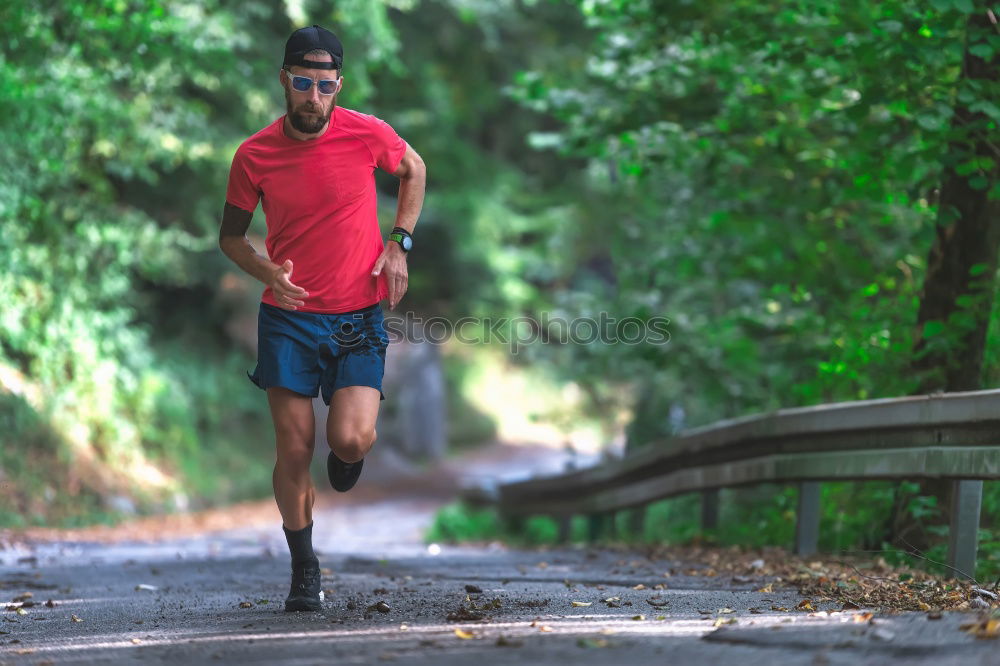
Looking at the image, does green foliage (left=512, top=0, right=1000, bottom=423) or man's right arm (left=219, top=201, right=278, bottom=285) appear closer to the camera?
man's right arm (left=219, top=201, right=278, bottom=285)

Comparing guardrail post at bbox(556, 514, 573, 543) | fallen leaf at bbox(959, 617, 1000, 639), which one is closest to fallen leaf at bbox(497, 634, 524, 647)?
fallen leaf at bbox(959, 617, 1000, 639)

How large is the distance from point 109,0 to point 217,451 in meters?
13.4

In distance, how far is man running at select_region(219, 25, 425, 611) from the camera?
17.5 feet

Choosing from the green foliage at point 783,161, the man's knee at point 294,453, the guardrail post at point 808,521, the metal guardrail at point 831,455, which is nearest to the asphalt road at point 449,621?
the man's knee at point 294,453

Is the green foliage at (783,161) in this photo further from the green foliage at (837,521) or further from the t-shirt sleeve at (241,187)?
the t-shirt sleeve at (241,187)

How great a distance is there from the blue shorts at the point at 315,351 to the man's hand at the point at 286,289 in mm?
81

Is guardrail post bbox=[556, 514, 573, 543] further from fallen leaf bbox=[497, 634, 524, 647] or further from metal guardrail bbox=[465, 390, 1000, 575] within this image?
fallen leaf bbox=[497, 634, 524, 647]

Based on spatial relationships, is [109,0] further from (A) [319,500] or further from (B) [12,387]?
(A) [319,500]

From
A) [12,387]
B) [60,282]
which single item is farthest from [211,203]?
[12,387]

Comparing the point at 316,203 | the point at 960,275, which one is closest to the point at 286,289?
the point at 316,203

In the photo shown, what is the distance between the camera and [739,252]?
11.1 m

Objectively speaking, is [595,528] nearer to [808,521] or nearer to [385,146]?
[808,521]

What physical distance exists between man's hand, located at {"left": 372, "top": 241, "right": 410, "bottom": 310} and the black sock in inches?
42.4

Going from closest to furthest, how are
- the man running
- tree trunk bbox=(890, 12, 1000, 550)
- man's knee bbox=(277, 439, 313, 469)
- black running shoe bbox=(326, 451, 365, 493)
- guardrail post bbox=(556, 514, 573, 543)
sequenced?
the man running
man's knee bbox=(277, 439, 313, 469)
black running shoe bbox=(326, 451, 365, 493)
tree trunk bbox=(890, 12, 1000, 550)
guardrail post bbox=(556, 514, 573, 543)
